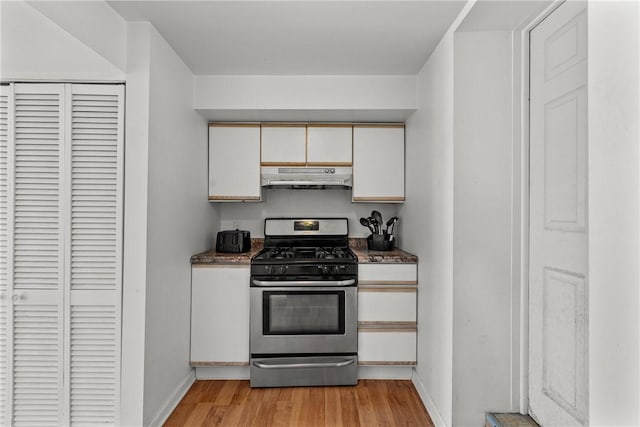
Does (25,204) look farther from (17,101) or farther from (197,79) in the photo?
(197,79)

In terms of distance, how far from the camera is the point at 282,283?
2.90m

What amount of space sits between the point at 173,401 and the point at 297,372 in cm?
86

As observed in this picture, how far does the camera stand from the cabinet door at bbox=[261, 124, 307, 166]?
337cm

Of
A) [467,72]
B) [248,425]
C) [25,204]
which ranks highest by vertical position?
[467,72]

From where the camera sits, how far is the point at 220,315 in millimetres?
2969


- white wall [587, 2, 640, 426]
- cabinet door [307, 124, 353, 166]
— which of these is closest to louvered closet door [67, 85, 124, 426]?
cabinet door [307, 124, 353, 166]

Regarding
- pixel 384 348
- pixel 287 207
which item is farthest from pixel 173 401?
pixel 287 207

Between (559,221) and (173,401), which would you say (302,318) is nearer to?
(173,401)

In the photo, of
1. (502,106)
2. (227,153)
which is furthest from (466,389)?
(227,153)

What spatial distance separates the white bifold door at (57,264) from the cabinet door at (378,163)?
191cm

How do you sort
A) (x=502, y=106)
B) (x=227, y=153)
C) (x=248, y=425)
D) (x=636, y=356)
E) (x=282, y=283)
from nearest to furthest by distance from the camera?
(x=636, y=356)
(x=502, y=106)
(x=248, y=425)
(x=282, y=283)
(x=227, y=153)

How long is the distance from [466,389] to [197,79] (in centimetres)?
282

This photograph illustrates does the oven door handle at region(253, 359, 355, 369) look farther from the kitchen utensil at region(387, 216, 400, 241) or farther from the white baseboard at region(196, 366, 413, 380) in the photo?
the kitchen utensil at region(387, 216, 400, 241)

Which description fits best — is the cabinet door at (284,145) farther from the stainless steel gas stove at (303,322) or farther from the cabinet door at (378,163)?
the stainless steel gas stove at (303,322)
